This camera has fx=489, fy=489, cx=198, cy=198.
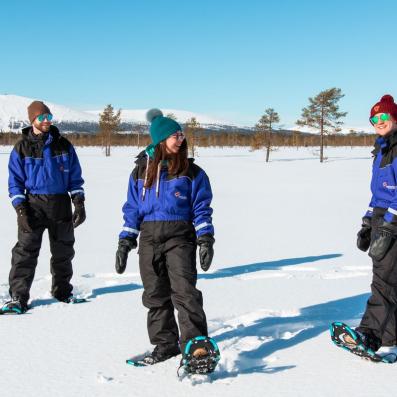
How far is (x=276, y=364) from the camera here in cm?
332

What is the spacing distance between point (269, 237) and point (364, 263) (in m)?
2.46

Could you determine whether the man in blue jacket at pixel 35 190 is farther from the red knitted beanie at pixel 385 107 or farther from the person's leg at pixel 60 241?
the red knitted beanie at pixel 385 107

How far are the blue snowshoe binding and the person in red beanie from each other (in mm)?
950

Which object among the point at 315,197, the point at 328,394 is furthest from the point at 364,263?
the point at 315,197

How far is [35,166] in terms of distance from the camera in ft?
14.9

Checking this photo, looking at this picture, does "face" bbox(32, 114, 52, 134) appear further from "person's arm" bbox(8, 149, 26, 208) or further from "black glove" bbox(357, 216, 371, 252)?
"black glove" bbox(357, 216, 371, 252)

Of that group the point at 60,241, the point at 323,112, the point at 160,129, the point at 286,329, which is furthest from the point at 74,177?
the point at 323,112

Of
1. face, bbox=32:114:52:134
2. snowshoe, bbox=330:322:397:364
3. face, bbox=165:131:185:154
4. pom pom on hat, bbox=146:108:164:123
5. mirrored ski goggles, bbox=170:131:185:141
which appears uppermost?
pom pom on hat, bbox=146:108:164:123

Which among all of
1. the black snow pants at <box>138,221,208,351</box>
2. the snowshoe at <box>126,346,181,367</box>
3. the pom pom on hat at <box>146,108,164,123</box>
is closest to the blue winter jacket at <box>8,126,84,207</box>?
the pom pom on hat at <box>146,108,164,123</box>

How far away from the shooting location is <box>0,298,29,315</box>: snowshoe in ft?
14.5

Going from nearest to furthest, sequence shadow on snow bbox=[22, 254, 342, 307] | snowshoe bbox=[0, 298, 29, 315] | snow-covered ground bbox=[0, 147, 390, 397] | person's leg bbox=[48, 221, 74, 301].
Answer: snow-covered ground bbox=[0, 147, 390, 397] < snowshoe bbox=[0, 298, 29, 315] < person's leg bbox=[48, 221, 74, 301] < shadow on snow bbox=[22, 254, 342, 307]

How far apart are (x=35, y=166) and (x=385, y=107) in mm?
3063

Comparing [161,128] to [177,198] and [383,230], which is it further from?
[383,230]

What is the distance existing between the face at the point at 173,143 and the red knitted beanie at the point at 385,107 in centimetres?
142
